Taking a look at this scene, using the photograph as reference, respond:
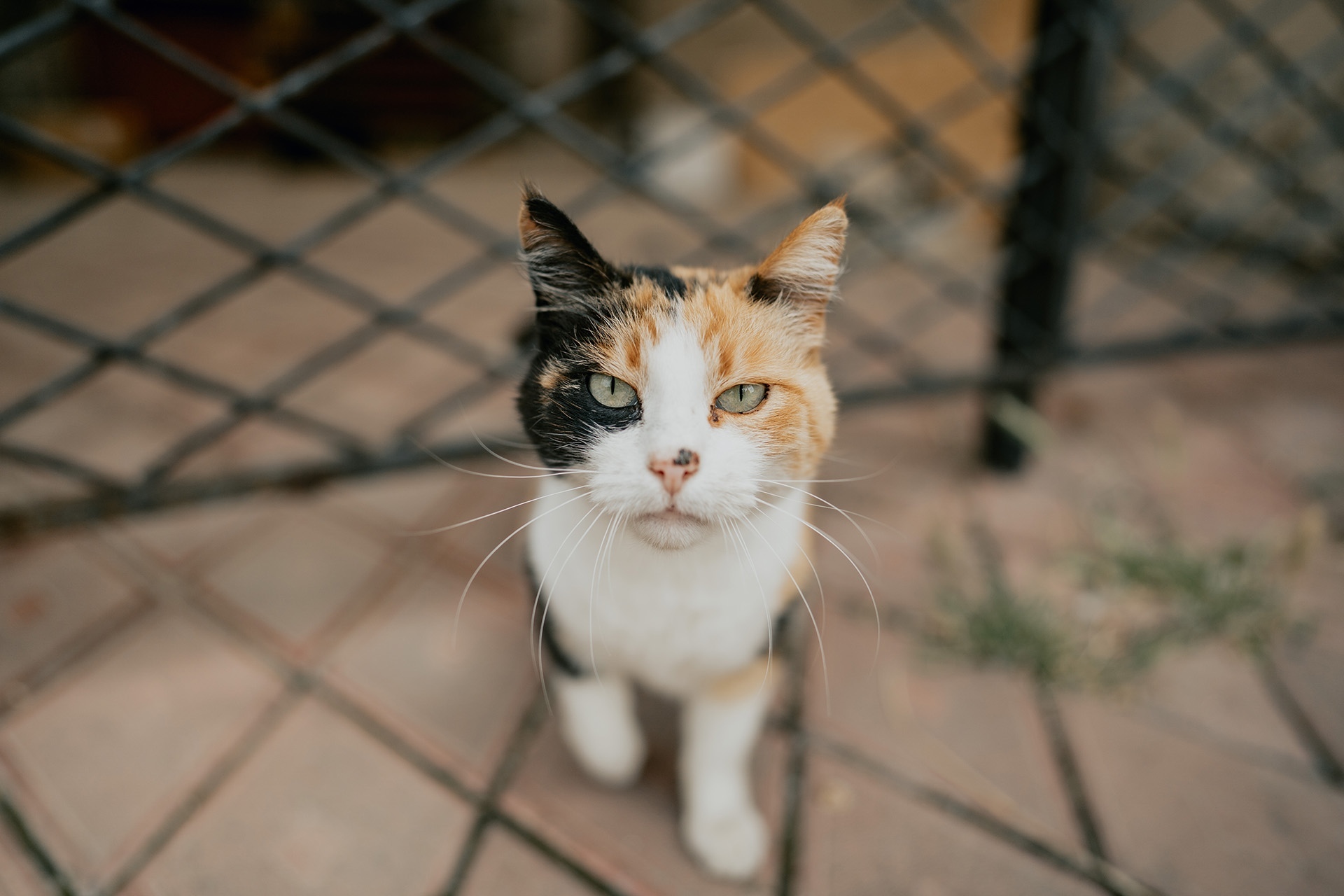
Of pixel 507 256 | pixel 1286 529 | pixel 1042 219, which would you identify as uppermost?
pixel 1042 219

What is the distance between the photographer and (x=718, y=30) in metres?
3.63

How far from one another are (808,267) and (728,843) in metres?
0.70

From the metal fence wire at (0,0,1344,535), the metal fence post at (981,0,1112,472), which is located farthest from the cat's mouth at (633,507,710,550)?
the metal fence post at (981,0,1112,472)

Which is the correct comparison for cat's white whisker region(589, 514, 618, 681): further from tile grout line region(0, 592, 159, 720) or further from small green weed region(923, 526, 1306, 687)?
tile grout line region(0, 592, 159, 720)

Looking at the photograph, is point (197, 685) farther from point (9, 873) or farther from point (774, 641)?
point (774, 641)

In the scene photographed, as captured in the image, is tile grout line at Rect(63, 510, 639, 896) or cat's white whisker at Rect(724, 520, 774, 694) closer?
cat's white whisker at Rect(724, 520, 774, 694)

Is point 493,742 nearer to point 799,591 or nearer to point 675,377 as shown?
point 799,591

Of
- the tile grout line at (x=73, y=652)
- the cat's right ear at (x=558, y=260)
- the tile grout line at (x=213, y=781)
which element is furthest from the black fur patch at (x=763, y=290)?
the tile grout line at (x=73, y=652)

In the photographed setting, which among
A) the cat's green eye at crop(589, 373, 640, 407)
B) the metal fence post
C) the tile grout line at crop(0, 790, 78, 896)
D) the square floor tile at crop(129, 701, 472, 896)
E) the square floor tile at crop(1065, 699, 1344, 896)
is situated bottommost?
the tile grout line at crop(0, 790, 78, 896)

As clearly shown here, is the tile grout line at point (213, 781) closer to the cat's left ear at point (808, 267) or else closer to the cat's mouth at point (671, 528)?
the cat's mouth at point (671, 528)

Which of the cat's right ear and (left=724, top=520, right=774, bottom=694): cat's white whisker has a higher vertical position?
the cat's right ear

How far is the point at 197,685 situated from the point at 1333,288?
328cm

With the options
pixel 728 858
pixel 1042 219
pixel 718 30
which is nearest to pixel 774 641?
pixel 728 858

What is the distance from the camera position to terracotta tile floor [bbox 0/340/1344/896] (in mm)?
887
